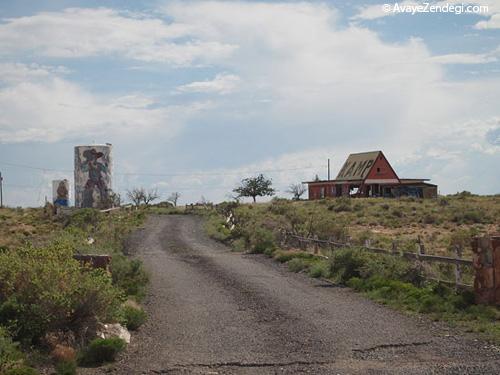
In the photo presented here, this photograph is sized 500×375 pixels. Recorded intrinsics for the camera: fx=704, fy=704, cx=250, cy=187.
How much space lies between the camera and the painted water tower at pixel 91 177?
6844cm

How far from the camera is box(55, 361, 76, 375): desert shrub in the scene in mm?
9305

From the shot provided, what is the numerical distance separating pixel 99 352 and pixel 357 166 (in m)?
70.3

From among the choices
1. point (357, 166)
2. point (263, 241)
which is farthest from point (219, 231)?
point (357, 166)

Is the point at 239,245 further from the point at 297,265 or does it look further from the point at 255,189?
the point at 255,189

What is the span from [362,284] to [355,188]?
5951cm

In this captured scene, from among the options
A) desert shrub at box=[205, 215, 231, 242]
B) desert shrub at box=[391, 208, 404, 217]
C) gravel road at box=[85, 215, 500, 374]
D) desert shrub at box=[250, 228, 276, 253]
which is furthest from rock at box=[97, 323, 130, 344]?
desert shrub at box=[391, 208, 404, 217]

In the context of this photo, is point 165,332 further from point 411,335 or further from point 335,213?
point 335,213

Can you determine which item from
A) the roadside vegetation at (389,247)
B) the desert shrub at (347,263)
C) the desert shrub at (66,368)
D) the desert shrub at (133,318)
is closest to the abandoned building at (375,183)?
the roadside vegetation at (389,247)

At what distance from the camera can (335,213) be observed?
55.4m

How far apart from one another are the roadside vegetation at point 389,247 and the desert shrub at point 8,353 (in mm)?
7458

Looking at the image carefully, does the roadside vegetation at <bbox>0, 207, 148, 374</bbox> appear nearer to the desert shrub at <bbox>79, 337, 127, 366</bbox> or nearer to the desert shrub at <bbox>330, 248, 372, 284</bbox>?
the desert shrub at <bbox>79, 337, 127, 366</bbox>

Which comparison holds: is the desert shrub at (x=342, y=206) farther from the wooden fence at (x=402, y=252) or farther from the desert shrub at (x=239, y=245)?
the wooden fence at (x=402, y=252)

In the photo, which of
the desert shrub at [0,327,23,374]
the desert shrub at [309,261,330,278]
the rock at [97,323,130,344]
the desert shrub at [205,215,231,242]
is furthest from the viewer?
the desert shrub at [205,215,231,242]

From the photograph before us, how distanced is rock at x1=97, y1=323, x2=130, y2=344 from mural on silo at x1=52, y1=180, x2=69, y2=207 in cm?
6155
